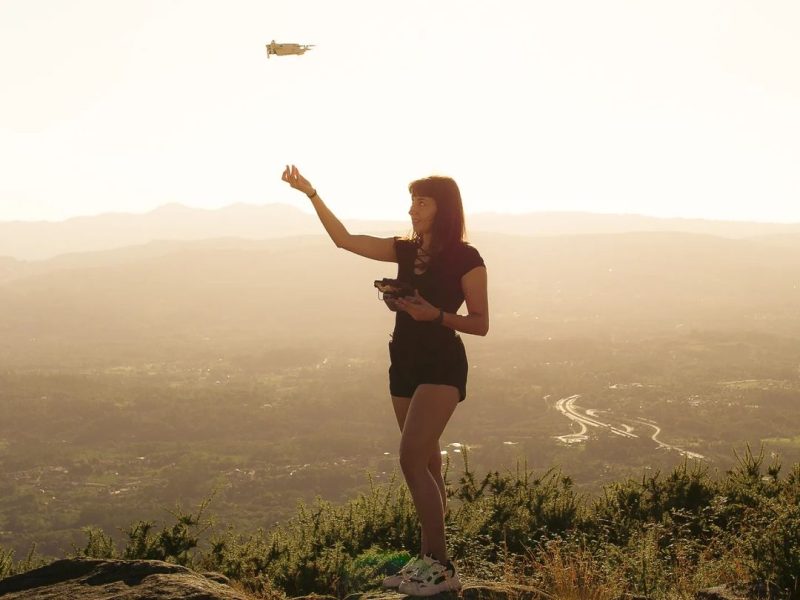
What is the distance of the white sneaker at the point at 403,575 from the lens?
4.73 meters

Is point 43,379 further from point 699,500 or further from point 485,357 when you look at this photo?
point 699,500

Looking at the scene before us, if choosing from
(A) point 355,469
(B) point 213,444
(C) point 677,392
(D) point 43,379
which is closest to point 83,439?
(B) point 213,444

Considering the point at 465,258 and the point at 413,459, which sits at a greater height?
the point at 465,258

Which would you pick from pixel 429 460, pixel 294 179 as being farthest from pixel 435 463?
pixel 294 179

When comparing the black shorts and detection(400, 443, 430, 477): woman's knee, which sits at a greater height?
the black shorts

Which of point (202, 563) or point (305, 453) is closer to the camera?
point (202, 563)

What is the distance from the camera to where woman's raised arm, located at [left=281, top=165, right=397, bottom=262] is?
501cm

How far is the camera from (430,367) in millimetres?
4660

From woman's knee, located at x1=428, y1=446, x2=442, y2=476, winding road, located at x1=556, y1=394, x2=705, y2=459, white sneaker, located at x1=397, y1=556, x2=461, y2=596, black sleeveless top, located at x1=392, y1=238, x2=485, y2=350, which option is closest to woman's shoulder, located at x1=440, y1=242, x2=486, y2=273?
black sleeveless top, located at x1=392, y1=238, x2=485, y2=350

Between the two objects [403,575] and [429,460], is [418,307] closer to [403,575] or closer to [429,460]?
[429,460]

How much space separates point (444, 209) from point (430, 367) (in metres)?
0.94

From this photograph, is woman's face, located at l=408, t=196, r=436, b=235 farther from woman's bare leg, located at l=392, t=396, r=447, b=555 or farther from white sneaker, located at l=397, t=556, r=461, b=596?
white sneaker, located at l=397, t=556, r=461, b=596

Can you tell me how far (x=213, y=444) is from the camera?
5310 inches

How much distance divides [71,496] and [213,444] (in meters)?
32.0
